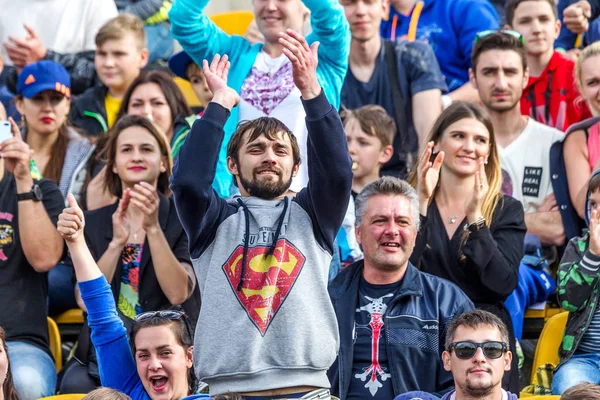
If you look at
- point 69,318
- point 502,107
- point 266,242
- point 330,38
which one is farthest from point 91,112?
point 266,242

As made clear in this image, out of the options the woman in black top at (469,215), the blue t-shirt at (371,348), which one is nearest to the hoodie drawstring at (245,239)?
the blue t-shirt at (371,348)

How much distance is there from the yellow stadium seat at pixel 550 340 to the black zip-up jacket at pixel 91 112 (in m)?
3.09

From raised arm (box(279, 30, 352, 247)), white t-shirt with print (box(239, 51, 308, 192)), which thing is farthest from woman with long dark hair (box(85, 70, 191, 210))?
raised arm (box(279, 30, 352, 247))

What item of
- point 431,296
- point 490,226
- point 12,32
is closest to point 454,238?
point 490,226

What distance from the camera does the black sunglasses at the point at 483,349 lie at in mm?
4691

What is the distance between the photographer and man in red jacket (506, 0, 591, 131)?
721 centimetres

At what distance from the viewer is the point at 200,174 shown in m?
4.28

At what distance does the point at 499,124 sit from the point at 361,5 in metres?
1.04

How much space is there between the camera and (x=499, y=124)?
684cm

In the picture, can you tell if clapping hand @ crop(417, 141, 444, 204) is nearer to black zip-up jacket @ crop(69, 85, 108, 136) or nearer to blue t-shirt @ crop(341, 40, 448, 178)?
blue t-shirt @ crop(341, 40, 448, 178)

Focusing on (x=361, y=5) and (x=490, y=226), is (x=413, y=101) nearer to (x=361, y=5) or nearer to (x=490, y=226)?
(x=361, y=5)

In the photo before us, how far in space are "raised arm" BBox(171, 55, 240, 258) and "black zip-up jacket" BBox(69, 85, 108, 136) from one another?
326cm

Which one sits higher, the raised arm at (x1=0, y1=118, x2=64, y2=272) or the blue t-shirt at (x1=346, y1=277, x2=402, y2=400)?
the raised arm at (x1=0, y1=118, x2=64, y2=272)

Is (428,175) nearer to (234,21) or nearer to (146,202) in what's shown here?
(146,202)
